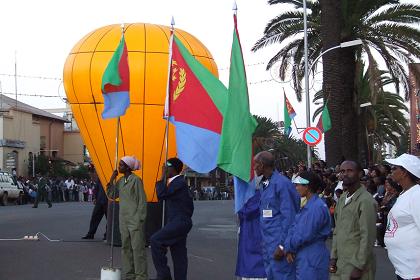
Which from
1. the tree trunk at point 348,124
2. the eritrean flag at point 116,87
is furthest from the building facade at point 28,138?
the eritrean flag at point 116,87

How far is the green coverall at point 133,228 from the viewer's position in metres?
9.45

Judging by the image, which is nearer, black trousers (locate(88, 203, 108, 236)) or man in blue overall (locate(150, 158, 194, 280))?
man in blue overall (locate(150, 158, 194, 280))

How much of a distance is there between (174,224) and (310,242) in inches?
125

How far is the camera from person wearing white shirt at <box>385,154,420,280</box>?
207 inches

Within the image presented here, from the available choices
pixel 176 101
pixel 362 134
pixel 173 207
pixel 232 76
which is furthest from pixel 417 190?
pixel 362 134

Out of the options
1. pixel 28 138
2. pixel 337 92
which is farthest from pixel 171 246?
pixel 28 138

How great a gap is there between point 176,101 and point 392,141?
37.8 metres

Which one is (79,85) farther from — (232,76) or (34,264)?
(232,76)

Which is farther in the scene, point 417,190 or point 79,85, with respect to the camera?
point 79,85

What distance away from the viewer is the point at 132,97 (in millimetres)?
13344

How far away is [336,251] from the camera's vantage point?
20.9ft

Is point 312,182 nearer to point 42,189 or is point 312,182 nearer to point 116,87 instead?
point 116,87

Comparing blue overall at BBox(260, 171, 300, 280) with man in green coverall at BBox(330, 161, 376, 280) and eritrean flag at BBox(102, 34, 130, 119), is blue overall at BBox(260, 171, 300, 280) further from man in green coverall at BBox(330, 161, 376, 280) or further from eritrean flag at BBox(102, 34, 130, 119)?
eritrean flag at BBox(102, 34, 130, 119)

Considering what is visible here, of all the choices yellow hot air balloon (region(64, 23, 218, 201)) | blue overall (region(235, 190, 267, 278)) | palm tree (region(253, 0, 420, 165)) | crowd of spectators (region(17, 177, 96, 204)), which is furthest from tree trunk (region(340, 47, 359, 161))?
crowd of spectators (region(17, 177, 96, 204))
